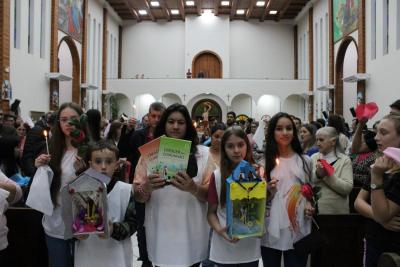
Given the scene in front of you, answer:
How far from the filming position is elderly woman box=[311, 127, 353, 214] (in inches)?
156

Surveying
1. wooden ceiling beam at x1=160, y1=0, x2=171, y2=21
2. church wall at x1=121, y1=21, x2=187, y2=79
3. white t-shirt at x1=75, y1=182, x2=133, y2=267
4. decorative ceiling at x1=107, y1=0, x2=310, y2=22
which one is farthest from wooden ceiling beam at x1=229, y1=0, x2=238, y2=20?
white t-shirt at x1=75, y1=182, x2=133, y2=267

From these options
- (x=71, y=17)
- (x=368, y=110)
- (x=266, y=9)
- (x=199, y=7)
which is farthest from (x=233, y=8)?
(x=368, y=110)

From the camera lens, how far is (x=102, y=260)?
302 centimetres

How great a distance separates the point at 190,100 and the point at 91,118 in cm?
2418

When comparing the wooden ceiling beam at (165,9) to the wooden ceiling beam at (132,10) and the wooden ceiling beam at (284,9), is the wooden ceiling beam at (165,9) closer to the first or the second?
the wooden ceiling beam at (132,10)

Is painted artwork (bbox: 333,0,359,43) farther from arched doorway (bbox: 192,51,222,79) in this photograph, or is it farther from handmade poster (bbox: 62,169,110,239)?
handmade poster (bbox: 62,169,110,239)

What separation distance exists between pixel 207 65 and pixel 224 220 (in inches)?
1073

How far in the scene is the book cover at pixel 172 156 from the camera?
2835 mm

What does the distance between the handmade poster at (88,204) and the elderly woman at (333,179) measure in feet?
6.58

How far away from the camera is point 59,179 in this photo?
3299 millimetres

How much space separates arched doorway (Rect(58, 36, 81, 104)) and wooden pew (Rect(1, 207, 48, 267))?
17208 millimetres

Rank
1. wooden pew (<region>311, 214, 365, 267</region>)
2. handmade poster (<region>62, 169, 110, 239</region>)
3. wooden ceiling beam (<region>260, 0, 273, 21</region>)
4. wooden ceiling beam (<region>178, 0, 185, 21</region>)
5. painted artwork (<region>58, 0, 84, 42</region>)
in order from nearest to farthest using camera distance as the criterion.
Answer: handmade poster (<region>62, 169, 110, 239</region>)
wooden pew (<region>311, 214, 365, 267</region>)
painted artwork (<region>58, 0, 84, 42</region>)
wooden ceiling beam (<region>260, 0, 273, 21</region>)
wooden ceiling beam (<region>178, 0, 185, 21</region>)

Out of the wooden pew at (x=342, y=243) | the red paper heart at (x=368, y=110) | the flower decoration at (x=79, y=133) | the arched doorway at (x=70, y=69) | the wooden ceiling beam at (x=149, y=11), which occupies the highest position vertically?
the wooden ceiling beam at (x=149, y=11)

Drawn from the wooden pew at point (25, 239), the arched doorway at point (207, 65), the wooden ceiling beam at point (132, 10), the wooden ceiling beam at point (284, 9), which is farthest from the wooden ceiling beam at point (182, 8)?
the wooden pew at point (25, 239)
